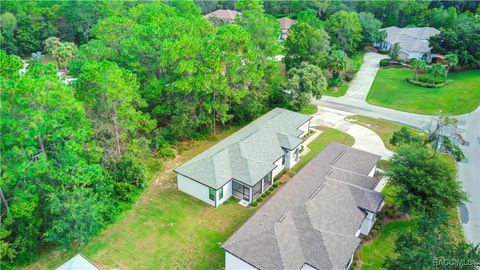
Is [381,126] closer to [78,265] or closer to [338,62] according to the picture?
[338,62]

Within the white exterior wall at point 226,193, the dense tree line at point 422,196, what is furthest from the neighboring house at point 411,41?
the white exterior wall at point 226,193

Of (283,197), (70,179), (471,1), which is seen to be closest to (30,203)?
(70,179)

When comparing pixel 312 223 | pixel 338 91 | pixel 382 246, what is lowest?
pixel 382 246

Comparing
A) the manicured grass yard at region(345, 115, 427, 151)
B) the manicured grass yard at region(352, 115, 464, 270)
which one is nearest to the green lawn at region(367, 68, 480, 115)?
the manicured grass yard at region(345, 115, 427, 151)

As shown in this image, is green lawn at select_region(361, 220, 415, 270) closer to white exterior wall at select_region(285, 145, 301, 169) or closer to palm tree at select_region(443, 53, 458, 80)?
white exterior wall at select_region(285, 145, 301, 169)

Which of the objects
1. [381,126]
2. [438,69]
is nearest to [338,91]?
[381,126]
